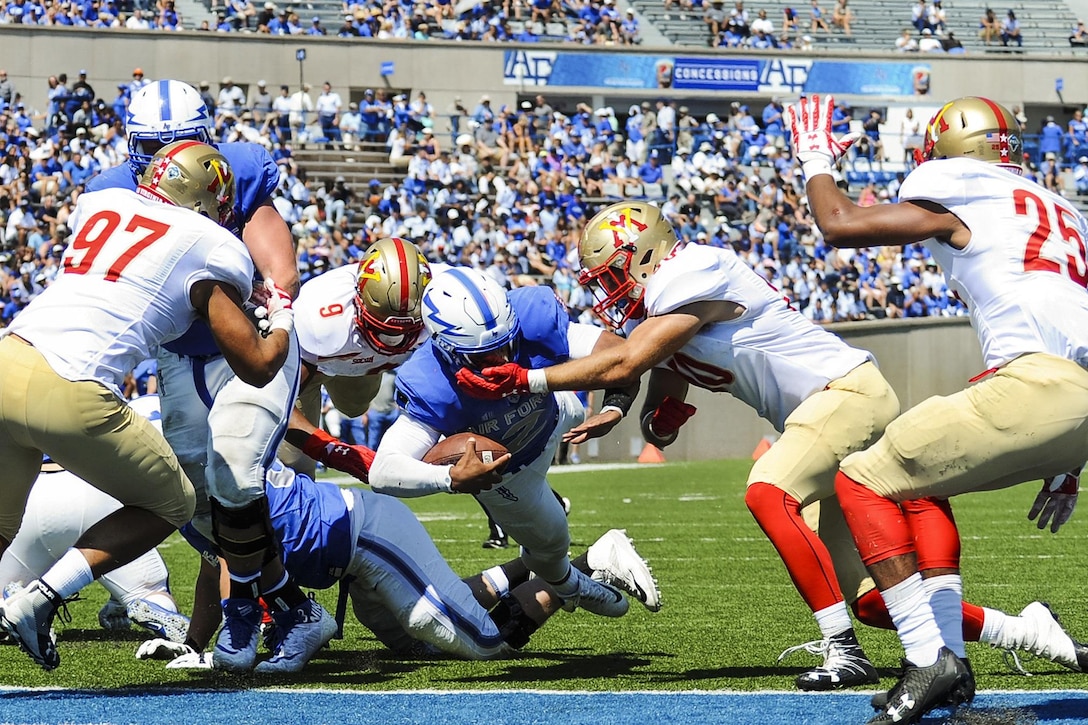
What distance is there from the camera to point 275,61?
82.4 feet

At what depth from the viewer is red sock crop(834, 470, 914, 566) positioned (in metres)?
4.04

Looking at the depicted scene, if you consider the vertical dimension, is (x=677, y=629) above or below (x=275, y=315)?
below

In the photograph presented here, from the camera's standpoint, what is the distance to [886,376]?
2003cm

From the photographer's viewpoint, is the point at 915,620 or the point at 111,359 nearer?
the point at 915,620

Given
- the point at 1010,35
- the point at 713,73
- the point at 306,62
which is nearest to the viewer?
the point at 306,62

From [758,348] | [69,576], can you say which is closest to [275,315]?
[69,576]

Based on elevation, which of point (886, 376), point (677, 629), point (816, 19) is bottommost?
point (886, 376)

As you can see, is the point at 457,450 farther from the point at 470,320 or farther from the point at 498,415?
the point at 470,320

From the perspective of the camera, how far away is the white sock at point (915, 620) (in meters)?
3.90

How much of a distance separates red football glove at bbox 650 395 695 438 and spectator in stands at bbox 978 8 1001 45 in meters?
26.7

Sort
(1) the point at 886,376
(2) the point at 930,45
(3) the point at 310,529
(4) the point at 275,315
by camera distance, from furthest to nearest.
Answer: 1. (2) the point at 930,45
2. (1) the point at 886,376
3. (3) the point at 310,529
4. (4) the point at 275,315

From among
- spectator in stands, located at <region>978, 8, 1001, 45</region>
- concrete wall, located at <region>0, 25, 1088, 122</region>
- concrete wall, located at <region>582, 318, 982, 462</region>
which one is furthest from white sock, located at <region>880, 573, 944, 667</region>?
spectator in stands, located at <region>978, 8, 1001, 45</region>

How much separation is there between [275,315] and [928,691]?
2.21m

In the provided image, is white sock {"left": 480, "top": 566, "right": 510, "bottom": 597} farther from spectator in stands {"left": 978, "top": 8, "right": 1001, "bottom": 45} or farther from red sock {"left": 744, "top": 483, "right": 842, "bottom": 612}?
spectator in stands {"left": 978, "top": 8, "right": 1001, "bottom": 45}
